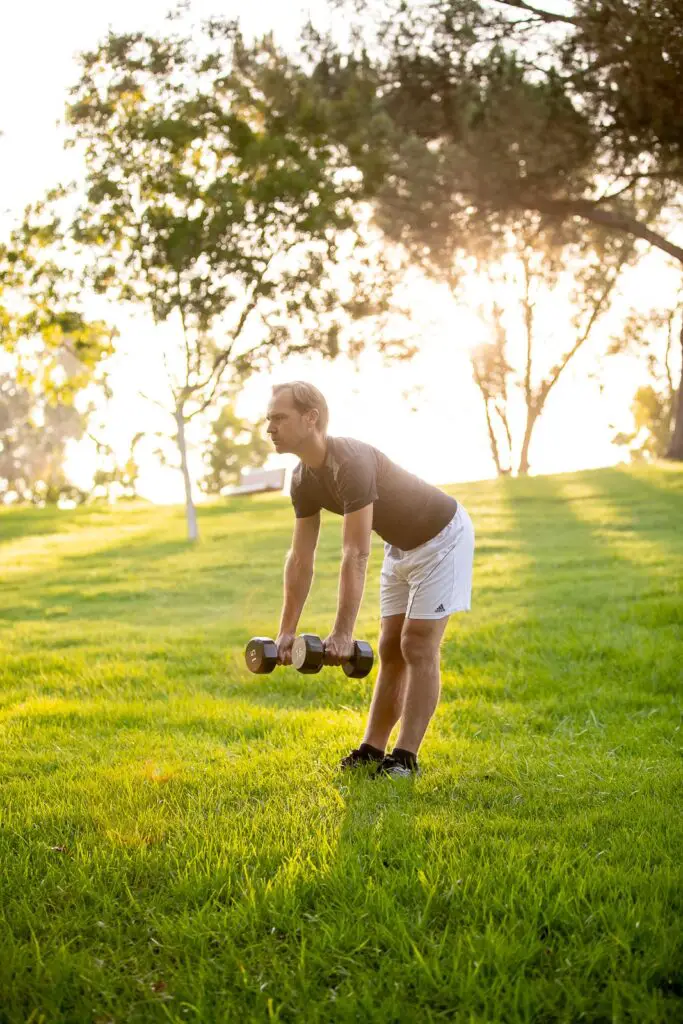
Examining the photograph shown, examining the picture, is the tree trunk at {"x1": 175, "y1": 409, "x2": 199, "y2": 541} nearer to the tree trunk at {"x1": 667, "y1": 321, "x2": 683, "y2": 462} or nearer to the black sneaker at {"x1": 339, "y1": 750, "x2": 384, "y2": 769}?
the tree trunk at {"x1": 667, "y1": 321, "x2": 683, "y2": 462}

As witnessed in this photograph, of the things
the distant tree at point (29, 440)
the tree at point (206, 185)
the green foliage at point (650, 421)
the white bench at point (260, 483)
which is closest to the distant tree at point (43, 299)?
the tree at point (206, 185)

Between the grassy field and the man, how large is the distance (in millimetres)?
371

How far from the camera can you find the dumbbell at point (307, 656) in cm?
492

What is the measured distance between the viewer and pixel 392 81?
19516 millimetres

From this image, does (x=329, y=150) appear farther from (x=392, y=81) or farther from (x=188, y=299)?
(x=188, y=299)

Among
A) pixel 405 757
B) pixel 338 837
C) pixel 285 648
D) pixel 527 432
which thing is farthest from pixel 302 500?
pixel 527 432

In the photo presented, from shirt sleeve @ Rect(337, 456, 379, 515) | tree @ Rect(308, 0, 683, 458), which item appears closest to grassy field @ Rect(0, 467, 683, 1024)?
shirt sleeve @ Rect(337, 456, 379, 515)

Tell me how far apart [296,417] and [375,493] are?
1.83ft

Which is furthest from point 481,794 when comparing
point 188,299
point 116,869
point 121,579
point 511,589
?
point 188,299

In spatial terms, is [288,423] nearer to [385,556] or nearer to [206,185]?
[385,556]

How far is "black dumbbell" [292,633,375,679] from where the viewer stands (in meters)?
4.91

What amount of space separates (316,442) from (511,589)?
8655 millimetres

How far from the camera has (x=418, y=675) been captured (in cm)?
538

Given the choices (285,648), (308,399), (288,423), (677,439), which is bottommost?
(285,648)
